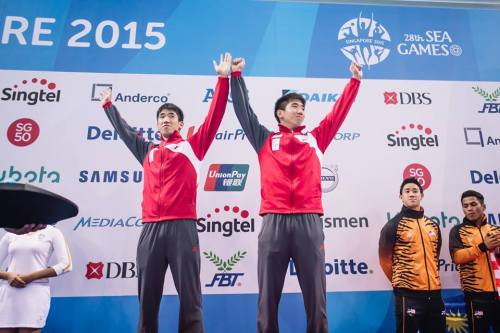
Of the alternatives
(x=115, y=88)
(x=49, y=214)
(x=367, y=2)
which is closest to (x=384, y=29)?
(x=367, y=2)

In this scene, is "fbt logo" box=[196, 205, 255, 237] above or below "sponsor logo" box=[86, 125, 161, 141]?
below

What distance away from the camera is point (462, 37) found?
12.5 ft

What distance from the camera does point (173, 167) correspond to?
2338 millimetres

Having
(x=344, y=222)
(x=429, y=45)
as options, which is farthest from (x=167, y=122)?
(x=429, y=45)

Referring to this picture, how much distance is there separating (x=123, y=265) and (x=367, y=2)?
3.50 m

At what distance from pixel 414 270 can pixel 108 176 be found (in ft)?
8.37

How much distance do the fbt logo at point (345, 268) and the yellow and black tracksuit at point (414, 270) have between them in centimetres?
34

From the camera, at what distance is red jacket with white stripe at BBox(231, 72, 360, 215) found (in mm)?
2193

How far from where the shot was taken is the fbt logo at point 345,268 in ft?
10.3

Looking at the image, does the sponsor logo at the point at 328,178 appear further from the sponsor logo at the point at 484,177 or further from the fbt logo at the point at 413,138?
the sponsor logo at the point at 484,177

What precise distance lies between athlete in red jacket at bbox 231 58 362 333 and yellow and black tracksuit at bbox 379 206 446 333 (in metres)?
0.89

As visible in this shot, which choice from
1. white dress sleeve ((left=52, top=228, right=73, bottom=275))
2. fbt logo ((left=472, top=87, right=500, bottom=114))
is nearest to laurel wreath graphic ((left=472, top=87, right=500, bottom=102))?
fbt logo ((left=472, top=87, right=500, bottom=114))

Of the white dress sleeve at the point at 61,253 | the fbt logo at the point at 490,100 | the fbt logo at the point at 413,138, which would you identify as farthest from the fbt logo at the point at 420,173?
the white dress sleeve at the point at 61,253

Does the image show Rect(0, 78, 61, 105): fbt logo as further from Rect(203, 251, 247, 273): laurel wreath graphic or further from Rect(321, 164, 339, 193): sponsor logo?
Rect(321, 164, 339, 193): sponsor logo
